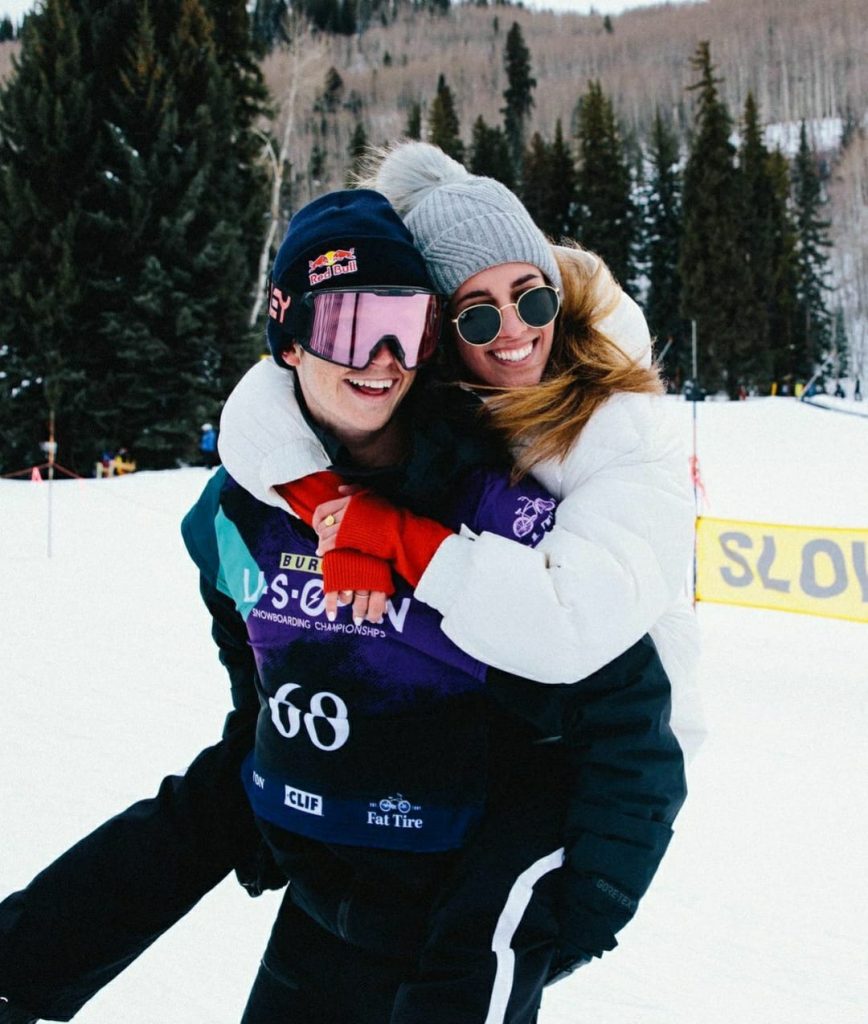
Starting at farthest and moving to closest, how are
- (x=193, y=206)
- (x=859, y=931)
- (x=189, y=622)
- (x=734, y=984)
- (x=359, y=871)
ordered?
(x=193, y=206) → (x=189, y=622) → (x=859, y=931) → (x=734, y=984) → (x=359, y=871)

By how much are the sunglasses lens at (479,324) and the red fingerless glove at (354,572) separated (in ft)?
1.70

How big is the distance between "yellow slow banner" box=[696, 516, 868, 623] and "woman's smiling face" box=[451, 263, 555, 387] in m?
4.15

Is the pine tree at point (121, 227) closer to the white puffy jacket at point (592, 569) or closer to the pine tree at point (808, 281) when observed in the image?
the white puffy jacket at point (592, 569)

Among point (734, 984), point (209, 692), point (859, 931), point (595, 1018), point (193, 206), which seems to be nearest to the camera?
point (595, 1018)

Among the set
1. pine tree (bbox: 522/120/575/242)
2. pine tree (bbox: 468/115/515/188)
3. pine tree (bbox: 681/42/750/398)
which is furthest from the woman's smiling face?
pine tree (bbox: 468/115/515/188)

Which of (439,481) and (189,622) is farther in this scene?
(189,622)

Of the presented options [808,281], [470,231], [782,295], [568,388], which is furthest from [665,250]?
[568,388]

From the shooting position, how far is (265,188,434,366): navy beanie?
142cm

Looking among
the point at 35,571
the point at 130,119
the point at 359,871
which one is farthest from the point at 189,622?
the point at 130,119

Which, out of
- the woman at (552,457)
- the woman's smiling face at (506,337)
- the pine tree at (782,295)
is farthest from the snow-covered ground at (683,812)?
the pine tree at (782,295)

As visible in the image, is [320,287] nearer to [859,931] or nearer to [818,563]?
[859,931]

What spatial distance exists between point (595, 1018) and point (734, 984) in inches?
17.4

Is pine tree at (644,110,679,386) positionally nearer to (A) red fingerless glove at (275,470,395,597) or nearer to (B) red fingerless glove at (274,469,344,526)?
(B) red fingerless glove at (274,469,344,526)

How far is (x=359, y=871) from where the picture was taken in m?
1.35
